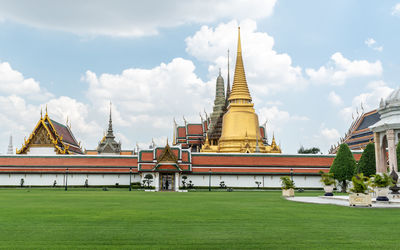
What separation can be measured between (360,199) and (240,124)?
46605mm

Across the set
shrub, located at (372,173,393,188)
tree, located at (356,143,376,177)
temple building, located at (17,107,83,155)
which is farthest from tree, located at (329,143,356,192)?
temple building, located at (17,107,83,155)

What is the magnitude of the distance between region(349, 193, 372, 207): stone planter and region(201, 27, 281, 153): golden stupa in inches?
1700

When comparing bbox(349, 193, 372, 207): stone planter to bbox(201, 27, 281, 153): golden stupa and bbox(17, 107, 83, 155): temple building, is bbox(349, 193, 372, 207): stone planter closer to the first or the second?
bbox(201, 27, 281, 153): golden stupa

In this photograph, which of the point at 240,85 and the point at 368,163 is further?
the point at 240,85

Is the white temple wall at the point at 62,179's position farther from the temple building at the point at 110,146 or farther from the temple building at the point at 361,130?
the temple building at the point at 361,130

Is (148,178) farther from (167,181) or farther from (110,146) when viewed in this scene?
(110,146)

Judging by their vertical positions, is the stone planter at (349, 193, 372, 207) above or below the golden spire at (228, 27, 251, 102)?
below

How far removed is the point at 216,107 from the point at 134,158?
1509 inches

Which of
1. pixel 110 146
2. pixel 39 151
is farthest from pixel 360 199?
pixel 110 146

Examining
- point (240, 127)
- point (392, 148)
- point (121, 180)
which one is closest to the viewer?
point (392, 148)

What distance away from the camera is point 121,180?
4778 cm

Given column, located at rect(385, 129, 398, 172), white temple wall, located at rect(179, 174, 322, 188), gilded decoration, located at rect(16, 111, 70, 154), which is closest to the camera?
column, located at rect(385, 129, 398, 172)

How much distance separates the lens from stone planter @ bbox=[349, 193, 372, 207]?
17.4m

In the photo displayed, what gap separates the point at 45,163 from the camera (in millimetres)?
48375
